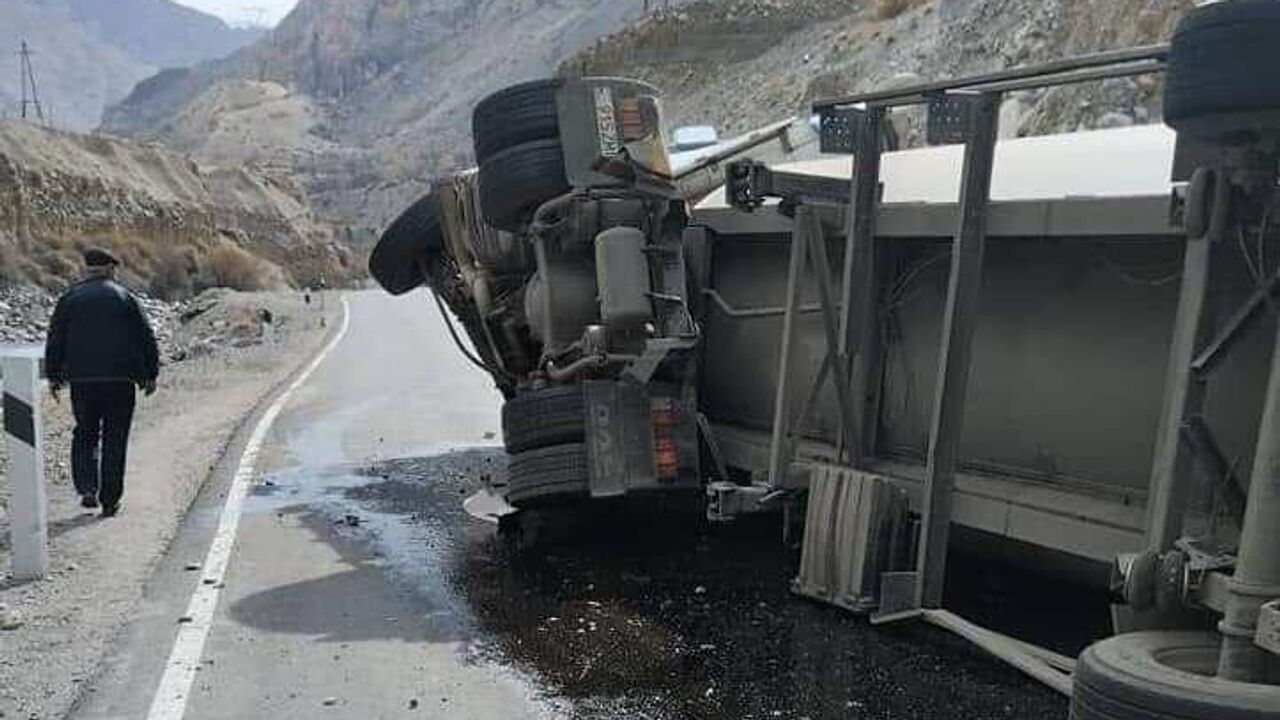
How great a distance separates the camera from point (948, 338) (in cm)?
505

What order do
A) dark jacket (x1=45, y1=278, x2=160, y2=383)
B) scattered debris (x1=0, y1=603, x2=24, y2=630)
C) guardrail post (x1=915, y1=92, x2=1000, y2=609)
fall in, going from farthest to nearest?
dark jacket (x1=45, y1=278, x2=160, y2=383)
scattered debris (x1=0, y1=603, x2=24, y2=630)
guardrail post (x1=915, y1=92, x2=1000, y2=609)

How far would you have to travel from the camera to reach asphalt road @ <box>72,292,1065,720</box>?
470 cm

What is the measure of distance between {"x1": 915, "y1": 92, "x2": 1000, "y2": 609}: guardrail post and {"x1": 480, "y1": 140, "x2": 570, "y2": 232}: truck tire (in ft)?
8.28

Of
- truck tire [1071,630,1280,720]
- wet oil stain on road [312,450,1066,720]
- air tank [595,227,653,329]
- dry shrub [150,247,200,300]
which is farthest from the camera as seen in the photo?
dry shrub [150,247,200,300]

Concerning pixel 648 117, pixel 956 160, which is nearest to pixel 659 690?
pixel 956 160

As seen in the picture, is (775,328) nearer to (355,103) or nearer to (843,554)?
(843,554)

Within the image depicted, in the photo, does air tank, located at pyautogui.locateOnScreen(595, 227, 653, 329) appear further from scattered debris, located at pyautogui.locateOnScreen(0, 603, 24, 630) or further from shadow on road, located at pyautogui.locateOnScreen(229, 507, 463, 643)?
scattered debris, located at pyautogui.locateOnScreen(0, 603, 24, 630)

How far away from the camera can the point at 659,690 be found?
4.81 metres

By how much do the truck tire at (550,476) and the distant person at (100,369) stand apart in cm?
263

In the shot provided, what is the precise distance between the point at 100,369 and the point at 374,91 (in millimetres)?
151433

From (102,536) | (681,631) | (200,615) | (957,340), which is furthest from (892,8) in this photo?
(200,615)

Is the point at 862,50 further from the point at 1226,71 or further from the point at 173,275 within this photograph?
the point at 1226,71

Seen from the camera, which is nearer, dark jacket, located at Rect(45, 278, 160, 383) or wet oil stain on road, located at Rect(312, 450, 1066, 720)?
wet oil stain on road, located at Rect(312, 450, 1066, 720)

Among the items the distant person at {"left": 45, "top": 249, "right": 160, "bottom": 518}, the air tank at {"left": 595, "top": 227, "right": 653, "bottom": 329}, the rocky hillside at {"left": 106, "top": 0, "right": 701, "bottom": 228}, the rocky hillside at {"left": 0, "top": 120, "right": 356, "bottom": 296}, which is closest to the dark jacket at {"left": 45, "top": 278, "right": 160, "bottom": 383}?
the distant person at {"left": 45, "top": 249, "right": 160, "bottom": 518}
